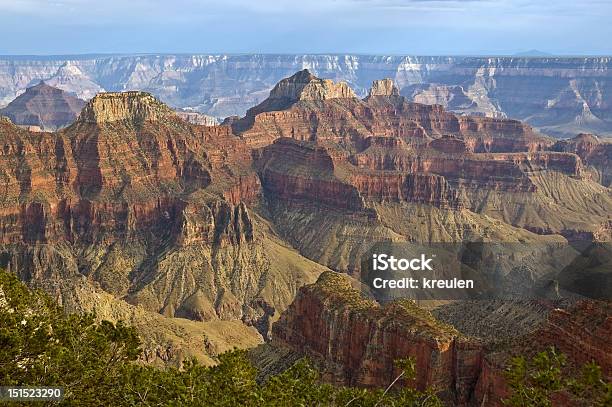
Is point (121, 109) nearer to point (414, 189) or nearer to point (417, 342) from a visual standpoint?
point (414, 189)

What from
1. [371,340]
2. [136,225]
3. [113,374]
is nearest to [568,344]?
[371,340]

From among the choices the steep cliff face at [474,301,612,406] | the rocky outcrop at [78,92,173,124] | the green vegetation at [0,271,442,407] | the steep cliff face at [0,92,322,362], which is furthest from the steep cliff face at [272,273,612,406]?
the rocky outcrop at [78,92,173,124]

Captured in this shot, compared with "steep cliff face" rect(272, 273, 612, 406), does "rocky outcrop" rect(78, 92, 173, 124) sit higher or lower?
higher

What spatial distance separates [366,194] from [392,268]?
1754 inches

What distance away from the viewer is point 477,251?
567 ft

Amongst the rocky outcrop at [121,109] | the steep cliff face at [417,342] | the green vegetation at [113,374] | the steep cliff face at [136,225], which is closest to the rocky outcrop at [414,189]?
the steep cliff face at [136,225]

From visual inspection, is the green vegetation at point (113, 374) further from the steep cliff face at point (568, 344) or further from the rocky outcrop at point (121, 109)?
the rocky outcrop at point (121, 109)

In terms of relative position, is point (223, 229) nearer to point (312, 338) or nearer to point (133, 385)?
point (312, 338)

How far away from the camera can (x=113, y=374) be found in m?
43.4

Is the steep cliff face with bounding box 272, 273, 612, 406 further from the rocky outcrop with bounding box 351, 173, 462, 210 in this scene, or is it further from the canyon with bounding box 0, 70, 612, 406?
the rocky outcrop with bounding box 351, 173, 462, 210

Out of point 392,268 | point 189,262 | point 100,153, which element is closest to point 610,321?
point 392,268

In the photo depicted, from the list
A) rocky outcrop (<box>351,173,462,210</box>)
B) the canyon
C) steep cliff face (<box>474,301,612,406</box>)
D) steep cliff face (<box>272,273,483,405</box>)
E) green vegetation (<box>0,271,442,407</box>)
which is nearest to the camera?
green vegetation (<box>0,271,442,407</box>)

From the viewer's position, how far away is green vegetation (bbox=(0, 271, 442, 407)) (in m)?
39.2

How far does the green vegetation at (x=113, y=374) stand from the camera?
39.2m
